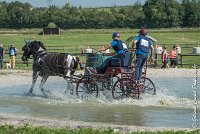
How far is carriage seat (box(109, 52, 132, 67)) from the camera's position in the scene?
1733 cm

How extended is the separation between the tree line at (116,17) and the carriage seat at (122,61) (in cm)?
10798

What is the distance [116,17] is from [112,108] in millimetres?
119550

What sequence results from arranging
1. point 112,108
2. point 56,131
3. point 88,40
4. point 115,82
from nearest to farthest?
point 56,131 < point 112,108 < point 115,82 < point 88,40

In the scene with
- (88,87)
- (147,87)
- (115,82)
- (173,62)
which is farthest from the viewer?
(173,62)

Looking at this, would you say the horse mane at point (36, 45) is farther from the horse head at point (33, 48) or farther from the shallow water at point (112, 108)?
the shallow water at point (112, 108)

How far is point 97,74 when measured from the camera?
1791 cm

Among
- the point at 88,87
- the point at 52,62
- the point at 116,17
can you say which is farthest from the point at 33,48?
the point at 116,17

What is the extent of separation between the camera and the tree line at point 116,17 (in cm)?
12950

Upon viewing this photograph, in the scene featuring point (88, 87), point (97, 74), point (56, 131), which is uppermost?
point (97, 74)

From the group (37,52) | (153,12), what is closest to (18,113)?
(37,52)

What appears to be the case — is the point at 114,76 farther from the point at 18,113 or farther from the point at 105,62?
the point at 18,113

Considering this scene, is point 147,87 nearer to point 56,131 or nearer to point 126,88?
point 126,88

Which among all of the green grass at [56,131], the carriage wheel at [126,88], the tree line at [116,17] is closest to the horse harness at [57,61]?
the carriage wheel at [126,88]

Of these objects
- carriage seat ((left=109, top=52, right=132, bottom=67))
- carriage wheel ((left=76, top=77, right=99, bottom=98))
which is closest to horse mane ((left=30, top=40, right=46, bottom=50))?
carriage wheel ((left=76, top=77, right=99, bottom=98))
